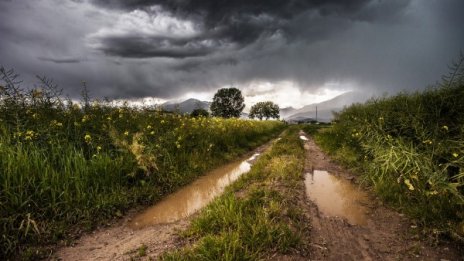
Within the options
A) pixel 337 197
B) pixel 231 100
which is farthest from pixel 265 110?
pixel 337 197

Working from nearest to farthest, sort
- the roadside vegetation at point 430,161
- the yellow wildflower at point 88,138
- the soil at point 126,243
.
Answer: the soil at point 126,243, the roadside vegetation at point 430,161, the yellow wildflower at point 88,138

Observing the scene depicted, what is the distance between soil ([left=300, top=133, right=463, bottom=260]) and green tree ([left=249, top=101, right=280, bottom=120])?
105343 mm

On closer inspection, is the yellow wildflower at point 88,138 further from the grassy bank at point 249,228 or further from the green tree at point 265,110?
the green tree at point 265,110

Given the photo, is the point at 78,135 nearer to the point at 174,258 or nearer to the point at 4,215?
the point at 4,215

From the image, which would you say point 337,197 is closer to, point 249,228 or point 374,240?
point 374,240

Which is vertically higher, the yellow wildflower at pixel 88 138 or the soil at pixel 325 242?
the yellow wildflower at pixel 88 138

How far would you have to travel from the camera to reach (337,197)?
6793mm

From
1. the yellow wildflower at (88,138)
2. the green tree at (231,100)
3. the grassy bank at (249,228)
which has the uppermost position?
the green tree at (231,100)

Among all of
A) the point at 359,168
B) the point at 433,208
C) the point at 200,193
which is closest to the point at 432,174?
the point at 433,208

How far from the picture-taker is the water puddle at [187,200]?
226 inches

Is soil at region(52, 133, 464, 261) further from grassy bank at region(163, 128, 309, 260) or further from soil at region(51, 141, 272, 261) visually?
grassy bank at region(163, 128, 309, 260)

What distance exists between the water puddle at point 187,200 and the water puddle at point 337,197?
7.78ft

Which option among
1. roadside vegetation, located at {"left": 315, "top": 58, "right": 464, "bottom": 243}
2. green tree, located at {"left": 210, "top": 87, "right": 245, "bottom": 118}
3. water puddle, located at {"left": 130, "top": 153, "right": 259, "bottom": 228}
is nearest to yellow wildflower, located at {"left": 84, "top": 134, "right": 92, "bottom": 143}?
water puddle, located at {"left": 130, "top": 153, "right": 259, "bottom": 228}

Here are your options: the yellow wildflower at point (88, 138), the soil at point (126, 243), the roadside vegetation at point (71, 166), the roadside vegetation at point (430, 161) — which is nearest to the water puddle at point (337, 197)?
the roadside vegetation at point (430, 161)
